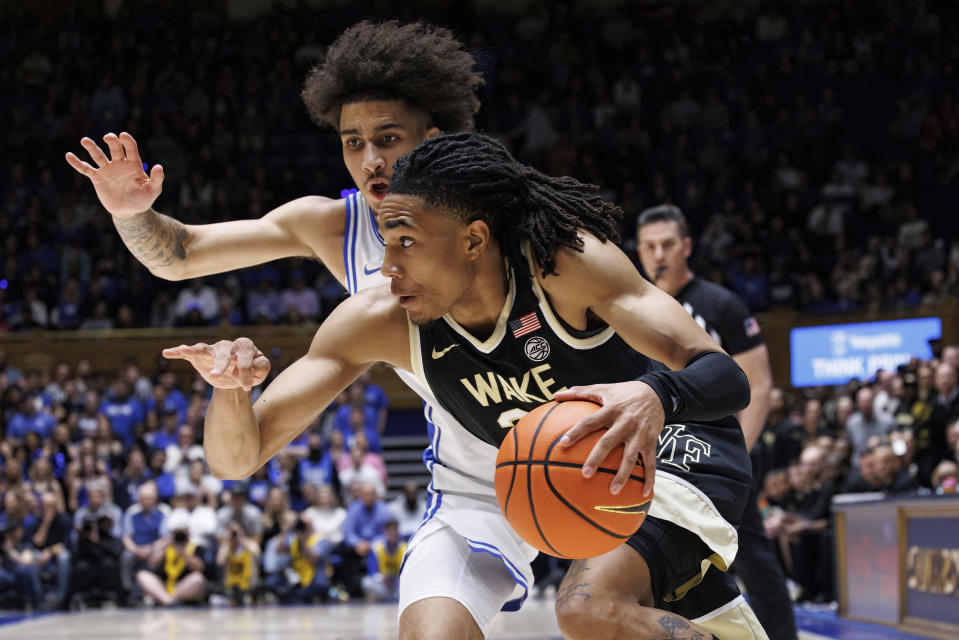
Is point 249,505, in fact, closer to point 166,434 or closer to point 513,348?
point 166,434

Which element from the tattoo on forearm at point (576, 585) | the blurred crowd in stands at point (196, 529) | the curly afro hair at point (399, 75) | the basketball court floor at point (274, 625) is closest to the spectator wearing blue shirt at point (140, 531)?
the blurred crowd in stands at point (196, 529)

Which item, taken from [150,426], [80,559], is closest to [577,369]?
[80,559]

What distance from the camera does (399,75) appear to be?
12.6 ft

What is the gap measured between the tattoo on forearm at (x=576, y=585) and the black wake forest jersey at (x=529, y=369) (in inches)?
12.4

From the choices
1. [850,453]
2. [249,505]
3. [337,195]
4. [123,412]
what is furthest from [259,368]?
[337,195]

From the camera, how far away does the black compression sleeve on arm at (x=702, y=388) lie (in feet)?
7.96

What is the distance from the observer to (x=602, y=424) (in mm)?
2348

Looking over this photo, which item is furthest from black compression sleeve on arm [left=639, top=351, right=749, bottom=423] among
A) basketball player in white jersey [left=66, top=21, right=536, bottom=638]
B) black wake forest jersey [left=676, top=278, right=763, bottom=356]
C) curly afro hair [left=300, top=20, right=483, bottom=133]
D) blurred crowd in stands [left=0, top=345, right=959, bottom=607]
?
blurred crowd in stands [left=0, top=345, right=959, bottom=607]

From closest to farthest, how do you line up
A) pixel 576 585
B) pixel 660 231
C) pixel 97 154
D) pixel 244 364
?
pixel 244 364, pixel 576 585, pixel 97 154, pixel 660 231

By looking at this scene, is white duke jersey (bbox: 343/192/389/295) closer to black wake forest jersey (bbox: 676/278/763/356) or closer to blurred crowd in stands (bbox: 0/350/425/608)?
black wake forest jersey (bbox: 676/278/763/356)

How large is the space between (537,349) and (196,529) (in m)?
9.31

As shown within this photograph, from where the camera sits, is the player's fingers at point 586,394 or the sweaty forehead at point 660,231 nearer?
the player's fingers at point 586,394

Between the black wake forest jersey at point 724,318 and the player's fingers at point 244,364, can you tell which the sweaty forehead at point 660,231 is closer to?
the black wake forest jersey at point 724,318

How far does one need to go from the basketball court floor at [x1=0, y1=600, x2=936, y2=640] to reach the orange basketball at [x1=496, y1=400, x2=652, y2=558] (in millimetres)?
4684
